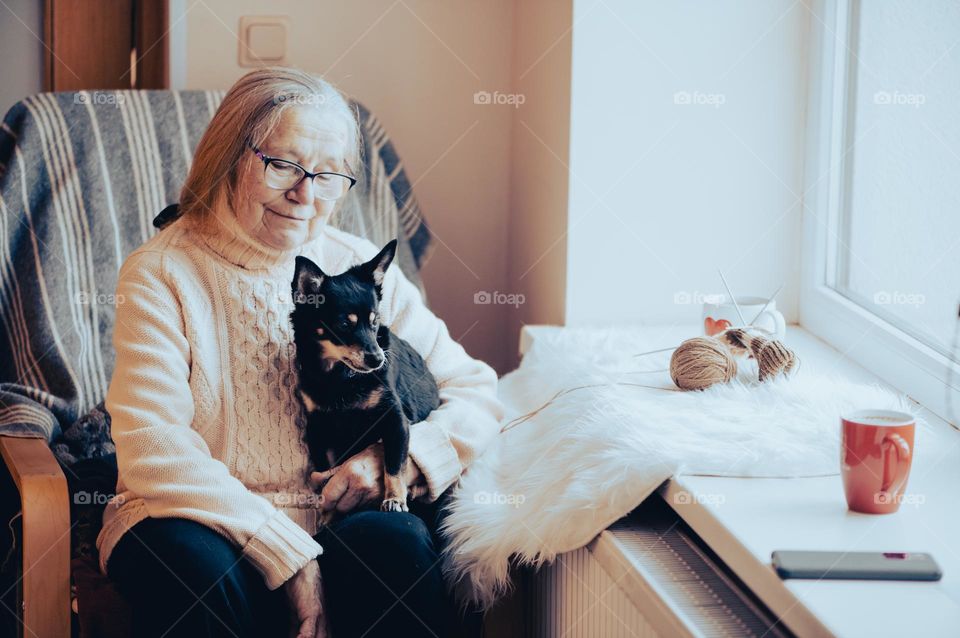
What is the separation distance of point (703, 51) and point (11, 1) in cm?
147

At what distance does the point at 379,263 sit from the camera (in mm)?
1392

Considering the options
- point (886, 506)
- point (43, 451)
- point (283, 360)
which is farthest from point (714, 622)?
point (43, 451)

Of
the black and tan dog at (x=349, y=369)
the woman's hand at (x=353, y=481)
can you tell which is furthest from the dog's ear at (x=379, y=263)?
the woman's hand at (x=353, y=481)

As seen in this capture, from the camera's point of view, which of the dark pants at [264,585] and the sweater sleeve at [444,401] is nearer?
the dark pants at [264,585]

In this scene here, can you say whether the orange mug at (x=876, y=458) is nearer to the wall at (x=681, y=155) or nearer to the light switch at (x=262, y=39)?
the wall at (x=681, y=155)

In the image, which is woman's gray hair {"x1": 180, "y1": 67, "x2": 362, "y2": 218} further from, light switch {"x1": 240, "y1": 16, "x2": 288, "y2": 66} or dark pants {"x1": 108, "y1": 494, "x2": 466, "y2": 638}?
light switch {"x1": 240, "y1": 16, "x2": 288, "y2": 66}

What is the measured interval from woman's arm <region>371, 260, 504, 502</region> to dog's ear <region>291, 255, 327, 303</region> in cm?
18

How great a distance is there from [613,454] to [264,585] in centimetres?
46

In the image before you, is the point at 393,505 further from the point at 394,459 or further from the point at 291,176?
the point at 291,176

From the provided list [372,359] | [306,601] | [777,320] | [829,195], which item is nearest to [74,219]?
[372,359]

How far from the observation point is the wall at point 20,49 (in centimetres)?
233

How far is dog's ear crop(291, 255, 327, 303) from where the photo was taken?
4.36 feet

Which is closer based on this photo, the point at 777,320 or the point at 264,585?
the point at 264,585

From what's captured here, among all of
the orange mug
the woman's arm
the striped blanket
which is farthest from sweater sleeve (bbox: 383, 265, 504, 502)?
the orange mug
